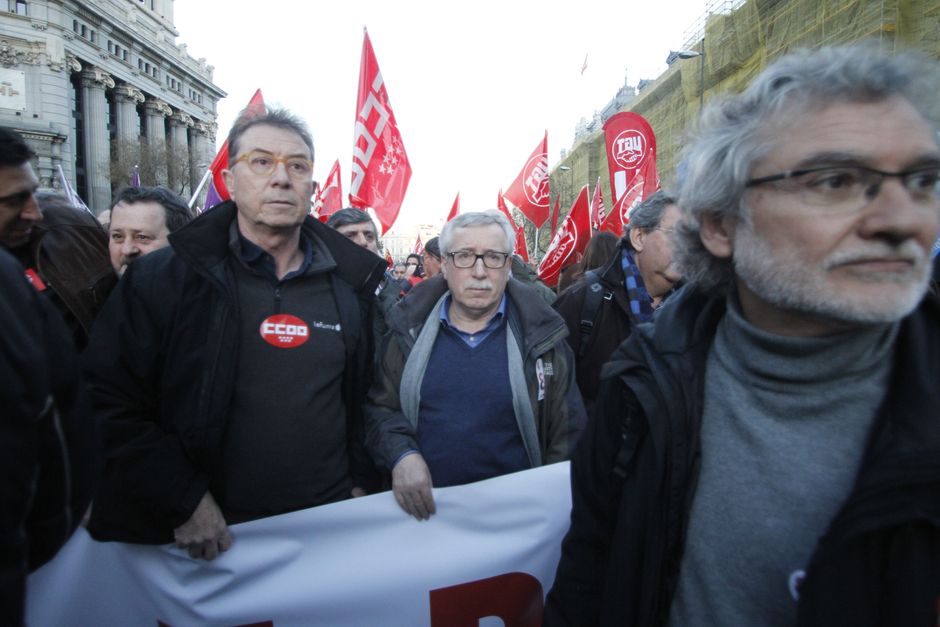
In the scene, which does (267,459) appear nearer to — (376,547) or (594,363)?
(376,547)

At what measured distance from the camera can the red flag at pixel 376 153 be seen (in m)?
5.59

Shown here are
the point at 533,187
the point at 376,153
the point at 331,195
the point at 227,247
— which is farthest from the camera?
the point at 331,195

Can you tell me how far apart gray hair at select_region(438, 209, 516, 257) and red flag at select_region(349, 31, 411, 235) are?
10.2ft

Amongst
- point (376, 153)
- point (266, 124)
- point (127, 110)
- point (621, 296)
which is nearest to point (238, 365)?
point (266, 124)

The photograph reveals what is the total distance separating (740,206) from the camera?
3.98ft

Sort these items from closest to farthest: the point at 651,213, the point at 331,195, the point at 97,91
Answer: the point at 651,213 → the point at 331,195 → the point at 97,91

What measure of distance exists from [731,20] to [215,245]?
23.6 m

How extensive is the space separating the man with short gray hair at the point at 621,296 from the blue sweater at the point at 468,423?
85 centimetres

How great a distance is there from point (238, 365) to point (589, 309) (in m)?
1.88

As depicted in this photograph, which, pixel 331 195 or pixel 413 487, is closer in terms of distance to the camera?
pixel 413 487

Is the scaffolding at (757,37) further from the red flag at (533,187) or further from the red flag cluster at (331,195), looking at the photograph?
the red flag cluster at (331,195)

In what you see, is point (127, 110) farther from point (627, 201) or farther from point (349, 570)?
point (349, 570)

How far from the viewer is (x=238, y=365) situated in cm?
202

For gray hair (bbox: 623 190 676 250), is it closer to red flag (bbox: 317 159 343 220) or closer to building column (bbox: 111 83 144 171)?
red flag (bbox: 317 159 343 220)
